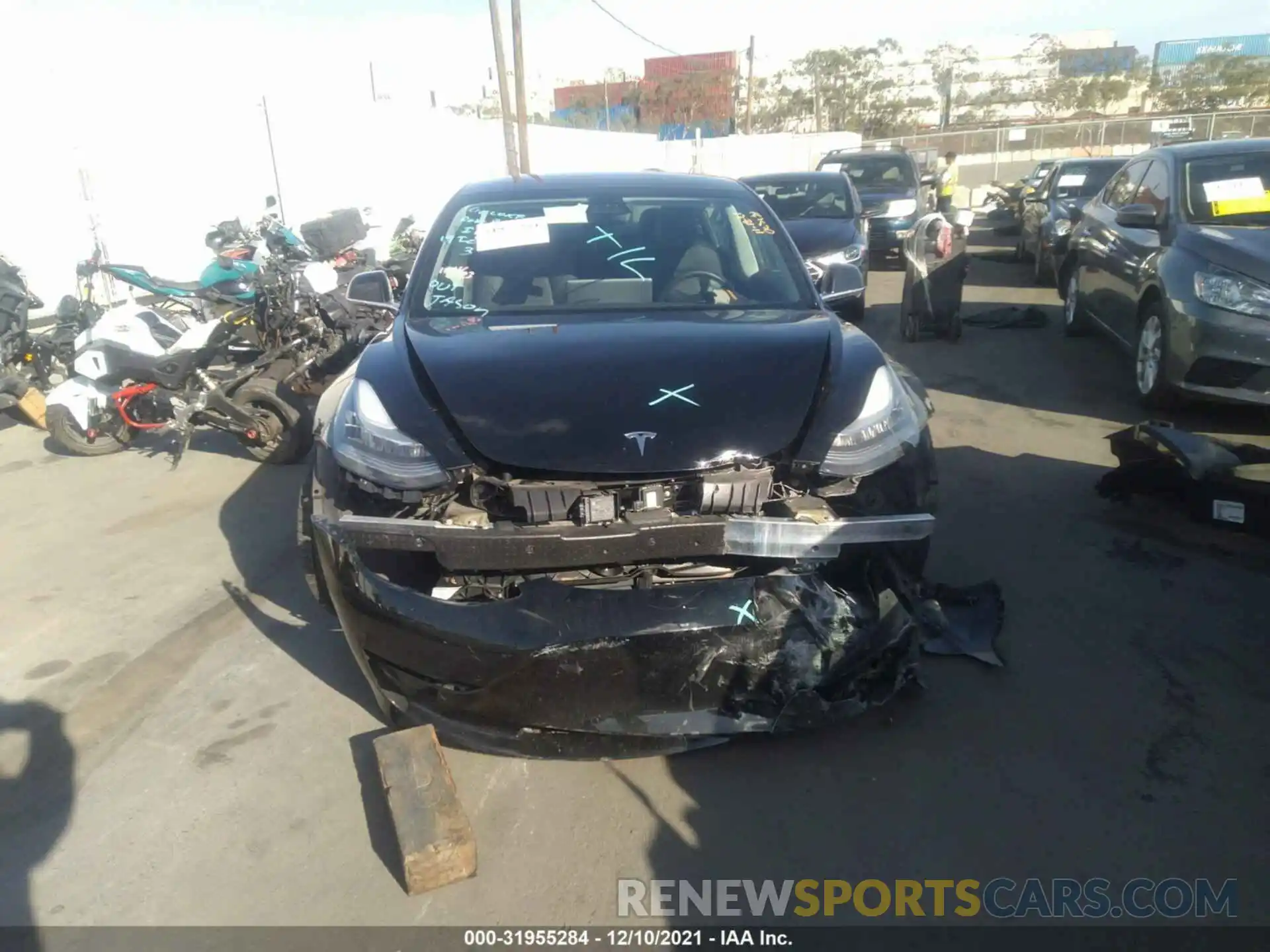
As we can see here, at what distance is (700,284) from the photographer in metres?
4.19

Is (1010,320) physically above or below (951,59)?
below

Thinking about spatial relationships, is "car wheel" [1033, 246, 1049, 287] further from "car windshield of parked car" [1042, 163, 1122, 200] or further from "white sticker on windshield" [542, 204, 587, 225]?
"white sticker on windshield" [542, 204, 587, 225]

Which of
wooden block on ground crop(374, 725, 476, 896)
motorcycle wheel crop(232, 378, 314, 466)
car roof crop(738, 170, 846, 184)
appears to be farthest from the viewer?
car roof crop(738, 170, 846, 184)

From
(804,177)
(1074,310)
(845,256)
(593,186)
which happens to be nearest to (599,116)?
(804,177)

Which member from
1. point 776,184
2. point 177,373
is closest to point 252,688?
point 177,373

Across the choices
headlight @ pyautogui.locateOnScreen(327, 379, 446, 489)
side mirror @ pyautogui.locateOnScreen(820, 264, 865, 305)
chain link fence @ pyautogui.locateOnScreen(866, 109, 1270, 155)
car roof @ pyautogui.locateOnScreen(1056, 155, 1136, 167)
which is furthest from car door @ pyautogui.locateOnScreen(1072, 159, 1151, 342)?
chain link fence @ pyautogui.locateOnScreen(866, 109, 1270, 155)

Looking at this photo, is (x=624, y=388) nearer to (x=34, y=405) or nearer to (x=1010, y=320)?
(x=34, y=405)

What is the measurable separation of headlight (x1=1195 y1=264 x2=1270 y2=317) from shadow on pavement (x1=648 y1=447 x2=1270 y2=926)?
2.21 m

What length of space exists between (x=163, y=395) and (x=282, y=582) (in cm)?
288

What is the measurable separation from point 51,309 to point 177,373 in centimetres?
701

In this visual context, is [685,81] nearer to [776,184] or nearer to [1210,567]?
[776,184]

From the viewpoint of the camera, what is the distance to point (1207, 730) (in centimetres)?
314

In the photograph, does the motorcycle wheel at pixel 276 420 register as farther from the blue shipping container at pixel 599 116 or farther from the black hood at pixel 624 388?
A: the blue shipping container at pixel 599 116

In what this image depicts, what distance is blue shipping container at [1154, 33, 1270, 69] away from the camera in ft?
189
